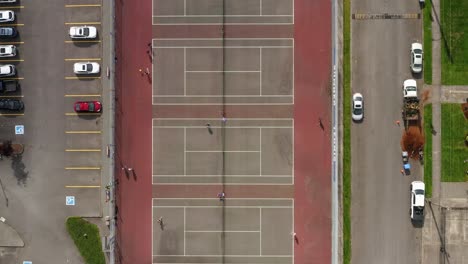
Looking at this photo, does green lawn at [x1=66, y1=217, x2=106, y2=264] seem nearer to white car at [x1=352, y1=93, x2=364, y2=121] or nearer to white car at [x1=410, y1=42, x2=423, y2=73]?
white car at [x1=352, y1=93, x2=364, y2=121]

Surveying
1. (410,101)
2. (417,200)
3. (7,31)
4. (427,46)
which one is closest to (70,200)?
(7,31)

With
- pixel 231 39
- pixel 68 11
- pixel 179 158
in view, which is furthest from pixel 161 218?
pixel 68 11

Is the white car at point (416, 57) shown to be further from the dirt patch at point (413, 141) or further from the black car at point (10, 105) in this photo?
the black car at point (10, 105)

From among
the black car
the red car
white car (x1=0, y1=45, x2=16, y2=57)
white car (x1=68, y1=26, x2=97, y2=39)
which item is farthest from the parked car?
the red car

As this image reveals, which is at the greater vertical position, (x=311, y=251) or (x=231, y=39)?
(x=231, y=39)

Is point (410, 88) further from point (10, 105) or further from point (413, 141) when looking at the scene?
point (10, 105)

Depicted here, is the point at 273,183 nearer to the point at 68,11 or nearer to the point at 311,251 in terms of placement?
the point at 311,251
